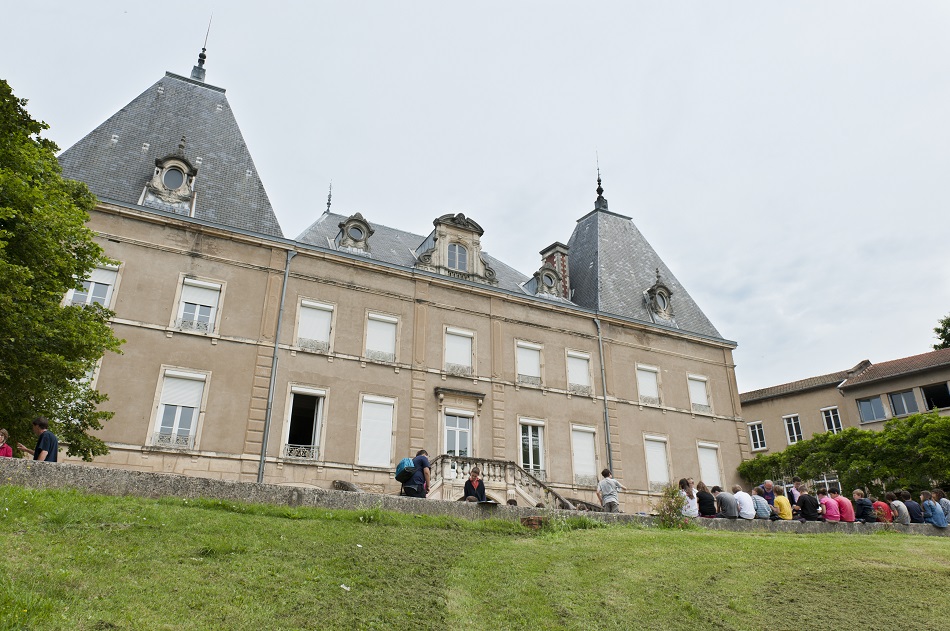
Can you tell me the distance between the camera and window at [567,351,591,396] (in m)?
23.8

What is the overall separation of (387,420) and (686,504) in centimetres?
963

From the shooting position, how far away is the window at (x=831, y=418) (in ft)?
114

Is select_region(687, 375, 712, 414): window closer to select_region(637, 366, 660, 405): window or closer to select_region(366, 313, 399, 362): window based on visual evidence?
select_region(637, 366, 660, 405): window

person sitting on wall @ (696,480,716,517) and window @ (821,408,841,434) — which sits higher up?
window @ (821,408,841,434)

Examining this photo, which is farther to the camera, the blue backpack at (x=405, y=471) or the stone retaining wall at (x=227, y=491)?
the blue backpack at (x=405, y=471)

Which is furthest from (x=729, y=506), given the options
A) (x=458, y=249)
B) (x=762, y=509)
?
(x=458, y=249)

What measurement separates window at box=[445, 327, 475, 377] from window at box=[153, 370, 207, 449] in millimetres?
7370

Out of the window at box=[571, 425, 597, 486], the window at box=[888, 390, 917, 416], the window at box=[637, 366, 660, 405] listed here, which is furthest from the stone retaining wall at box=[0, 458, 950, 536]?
the window at box=[888, 390, 917, 416]

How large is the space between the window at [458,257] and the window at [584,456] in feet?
21.9

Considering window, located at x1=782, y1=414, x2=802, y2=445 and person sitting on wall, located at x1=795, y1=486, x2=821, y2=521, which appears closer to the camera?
person sitting on wall, located at x1=795, y1=486, x2=821, y2=521

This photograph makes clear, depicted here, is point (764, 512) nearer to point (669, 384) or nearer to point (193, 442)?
point (669, 384)

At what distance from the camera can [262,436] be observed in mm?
18281

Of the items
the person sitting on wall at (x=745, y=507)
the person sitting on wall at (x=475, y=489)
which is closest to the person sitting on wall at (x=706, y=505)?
the person sitting on wall at (x=745, y=507)

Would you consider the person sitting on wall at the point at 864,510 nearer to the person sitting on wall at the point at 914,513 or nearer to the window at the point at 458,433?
the person sitting on wall at the point at 914,513
